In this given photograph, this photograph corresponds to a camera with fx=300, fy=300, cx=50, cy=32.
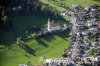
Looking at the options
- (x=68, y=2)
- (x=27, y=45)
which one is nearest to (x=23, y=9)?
(x=27, y=45)

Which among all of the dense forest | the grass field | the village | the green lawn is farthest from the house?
the grass field

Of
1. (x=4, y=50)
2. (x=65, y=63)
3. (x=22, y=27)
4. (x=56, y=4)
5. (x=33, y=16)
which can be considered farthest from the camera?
(x=56, y=4)

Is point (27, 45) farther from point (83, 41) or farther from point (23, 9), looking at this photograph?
point (23, 9)

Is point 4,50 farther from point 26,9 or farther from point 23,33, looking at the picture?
point 26,9

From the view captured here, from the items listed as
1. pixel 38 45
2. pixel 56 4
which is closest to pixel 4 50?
pixel 38 45

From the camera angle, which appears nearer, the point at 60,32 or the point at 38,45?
the point at 38,45

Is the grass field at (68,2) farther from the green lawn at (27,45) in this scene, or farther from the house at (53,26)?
the green lawn at (27,45)

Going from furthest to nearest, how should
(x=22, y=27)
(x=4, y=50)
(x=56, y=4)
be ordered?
(x=56, y=4) < (x=22, y=27) < (x=4, y=50)

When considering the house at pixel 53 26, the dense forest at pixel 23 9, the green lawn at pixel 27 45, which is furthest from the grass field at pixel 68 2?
the green lawn at pixel 27 45

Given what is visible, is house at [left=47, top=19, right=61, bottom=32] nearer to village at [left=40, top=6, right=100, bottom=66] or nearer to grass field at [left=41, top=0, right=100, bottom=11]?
village at [left=40, top=6, right=100, bottom=66]
